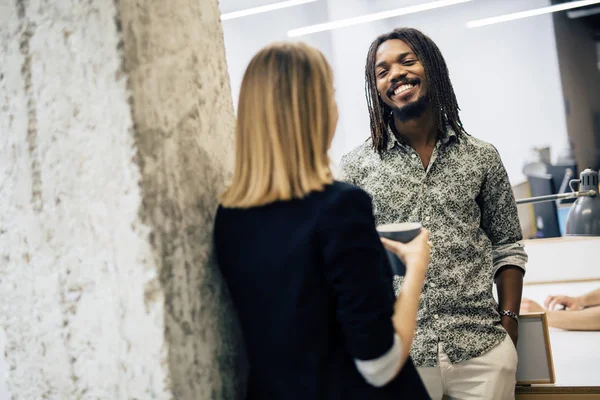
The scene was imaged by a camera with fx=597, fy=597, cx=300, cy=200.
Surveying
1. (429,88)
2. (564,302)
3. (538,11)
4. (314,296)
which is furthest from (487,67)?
(314,296)

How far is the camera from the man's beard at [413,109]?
1643 millimetres

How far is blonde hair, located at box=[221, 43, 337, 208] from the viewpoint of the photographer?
36.4 inches

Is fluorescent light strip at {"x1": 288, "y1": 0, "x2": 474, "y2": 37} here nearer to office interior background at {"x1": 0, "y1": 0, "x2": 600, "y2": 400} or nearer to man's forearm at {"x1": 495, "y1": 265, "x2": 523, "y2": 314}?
man's forearm at {"x1": 495, "y1": 265, "x2": 523, "y2": 314}

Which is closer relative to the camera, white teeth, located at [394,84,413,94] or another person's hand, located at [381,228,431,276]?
another person's hand, located at [381,228,431,276]

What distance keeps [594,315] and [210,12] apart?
1653 mm

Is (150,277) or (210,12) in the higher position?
(210,12)

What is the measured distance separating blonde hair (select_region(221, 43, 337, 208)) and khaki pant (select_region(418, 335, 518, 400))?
0.77 metres

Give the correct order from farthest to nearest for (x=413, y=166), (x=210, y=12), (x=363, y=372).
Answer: (x=413, y=166) < (x=210, y=12) < (x=363, y=372)

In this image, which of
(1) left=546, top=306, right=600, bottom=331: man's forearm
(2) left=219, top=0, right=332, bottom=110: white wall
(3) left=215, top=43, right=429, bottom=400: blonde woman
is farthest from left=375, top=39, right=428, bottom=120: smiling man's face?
(2) left=219, top=0, right=332, bottom=110: white wall

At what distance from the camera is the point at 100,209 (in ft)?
3.00

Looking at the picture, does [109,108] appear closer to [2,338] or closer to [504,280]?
[2,338]

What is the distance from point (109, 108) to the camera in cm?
89

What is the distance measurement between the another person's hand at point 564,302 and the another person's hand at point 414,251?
1.46m

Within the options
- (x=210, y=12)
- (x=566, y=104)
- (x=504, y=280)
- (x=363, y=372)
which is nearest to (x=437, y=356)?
(x=504, y=280)
